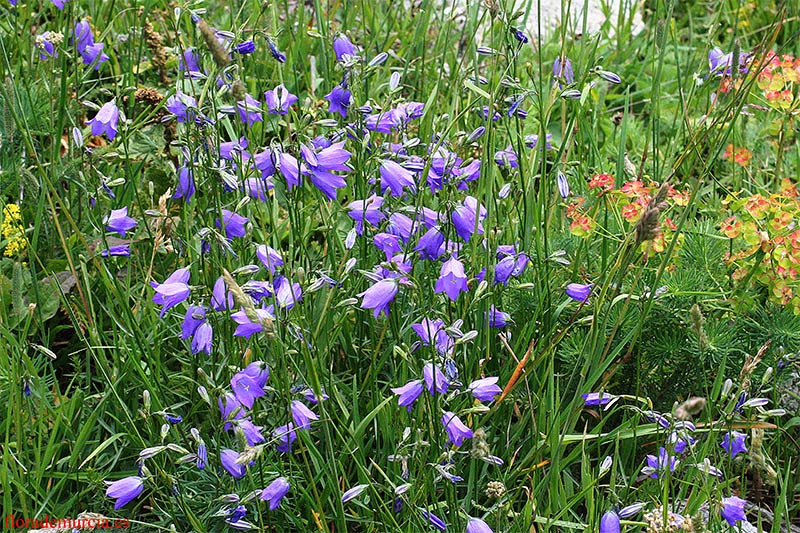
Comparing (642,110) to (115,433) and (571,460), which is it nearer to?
(571,460)

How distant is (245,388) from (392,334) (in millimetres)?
528

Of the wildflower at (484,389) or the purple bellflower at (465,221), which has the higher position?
the purple bellflower at (465,221)

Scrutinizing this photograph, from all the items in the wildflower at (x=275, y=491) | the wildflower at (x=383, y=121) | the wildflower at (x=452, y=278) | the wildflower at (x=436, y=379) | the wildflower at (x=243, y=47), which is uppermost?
the wildflower at (x=243, y=47)

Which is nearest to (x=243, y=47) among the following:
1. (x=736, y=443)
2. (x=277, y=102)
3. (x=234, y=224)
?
(x=277, y=102)

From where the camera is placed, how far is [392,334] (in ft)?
7.28

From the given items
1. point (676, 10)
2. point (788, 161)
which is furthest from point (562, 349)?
point (676, 10)

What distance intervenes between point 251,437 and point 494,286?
2.32ft

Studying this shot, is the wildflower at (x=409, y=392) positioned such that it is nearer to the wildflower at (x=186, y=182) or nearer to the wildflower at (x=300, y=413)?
the wildflower at (x=300, y=413)

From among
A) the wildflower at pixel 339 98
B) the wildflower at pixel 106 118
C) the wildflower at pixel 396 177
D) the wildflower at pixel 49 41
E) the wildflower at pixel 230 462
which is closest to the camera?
the wildflower at pixel 230 462

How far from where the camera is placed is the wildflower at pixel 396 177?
1.93 meters

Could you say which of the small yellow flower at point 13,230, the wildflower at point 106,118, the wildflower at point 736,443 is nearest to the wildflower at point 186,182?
the wildflower at point 106,118

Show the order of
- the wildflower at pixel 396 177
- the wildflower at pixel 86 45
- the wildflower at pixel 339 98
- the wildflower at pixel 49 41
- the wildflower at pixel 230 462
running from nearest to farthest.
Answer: the wildflower at pixel 230 462 < the wildflower at pixel 396 177 < the wildflower at pixel 339 98 < the wildflower at pixel 49 41 < the wildflower at pixel 86 45

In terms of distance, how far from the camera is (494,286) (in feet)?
7.09

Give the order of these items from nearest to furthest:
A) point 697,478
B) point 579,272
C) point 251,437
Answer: point 251,437 < point 697,478 < point 579,272
